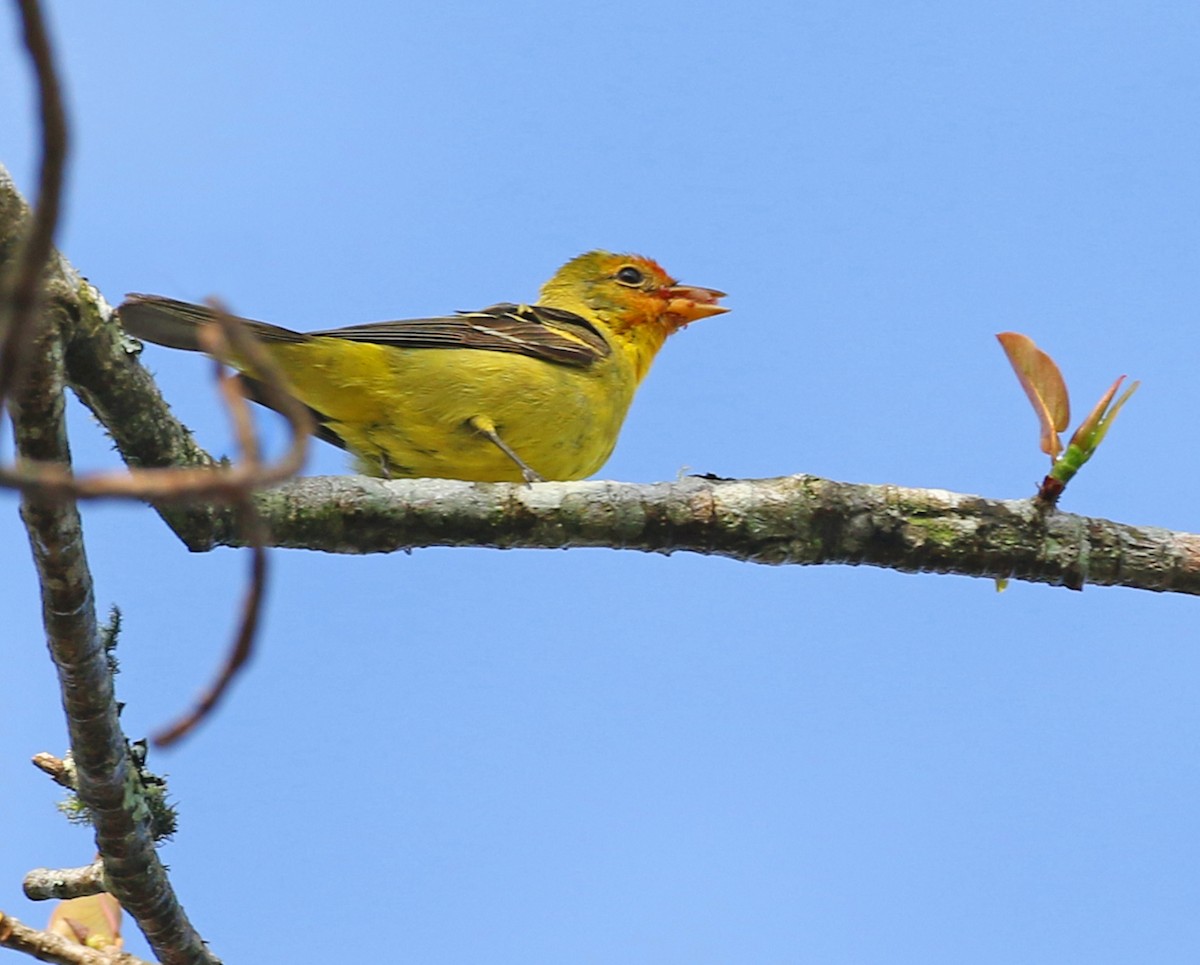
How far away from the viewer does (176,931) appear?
3641 millimetres

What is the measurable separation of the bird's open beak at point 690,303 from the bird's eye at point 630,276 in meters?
0.19

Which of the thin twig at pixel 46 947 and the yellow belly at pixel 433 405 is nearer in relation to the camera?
the thin twig at pixel 46 947

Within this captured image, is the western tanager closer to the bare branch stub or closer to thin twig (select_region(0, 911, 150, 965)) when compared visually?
thin twig (select_region(0, 911, 150, 965))

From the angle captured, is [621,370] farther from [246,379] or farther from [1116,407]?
[1116,407]

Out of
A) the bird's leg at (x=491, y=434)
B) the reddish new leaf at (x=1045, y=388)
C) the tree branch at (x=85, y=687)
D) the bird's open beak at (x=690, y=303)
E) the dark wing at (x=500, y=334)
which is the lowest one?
the tree branch at (x=85, y=687)

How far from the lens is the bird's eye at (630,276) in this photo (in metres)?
7.86

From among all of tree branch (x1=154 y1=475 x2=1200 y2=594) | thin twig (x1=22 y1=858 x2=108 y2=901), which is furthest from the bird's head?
thin twig (x1=22 y1=858 x2=108 y2=901)

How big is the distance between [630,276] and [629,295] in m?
0.23

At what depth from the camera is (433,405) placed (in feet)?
19.1

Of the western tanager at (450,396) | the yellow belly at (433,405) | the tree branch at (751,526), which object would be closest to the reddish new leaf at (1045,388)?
the tree branch at (751,526)

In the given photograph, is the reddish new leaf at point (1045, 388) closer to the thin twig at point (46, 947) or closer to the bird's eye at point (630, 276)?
the thin twig at point (46, 947)

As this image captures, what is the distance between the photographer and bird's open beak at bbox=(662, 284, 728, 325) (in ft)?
25.0

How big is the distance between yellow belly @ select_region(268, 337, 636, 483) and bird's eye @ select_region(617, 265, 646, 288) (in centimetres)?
194

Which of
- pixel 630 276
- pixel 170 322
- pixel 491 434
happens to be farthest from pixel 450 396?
pixel 630 276
